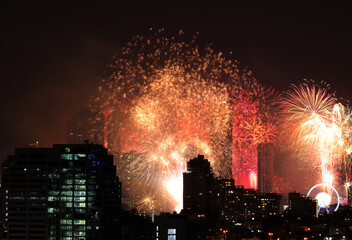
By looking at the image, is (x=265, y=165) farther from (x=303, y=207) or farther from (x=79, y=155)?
(x=79, y=155)

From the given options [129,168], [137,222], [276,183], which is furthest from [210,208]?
[276,183]

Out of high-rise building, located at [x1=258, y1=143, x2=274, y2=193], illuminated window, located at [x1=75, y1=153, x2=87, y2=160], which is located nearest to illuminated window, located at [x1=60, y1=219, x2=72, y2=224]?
illuminated window, located at [x1=75, y1=153, x2=87, y2=160]

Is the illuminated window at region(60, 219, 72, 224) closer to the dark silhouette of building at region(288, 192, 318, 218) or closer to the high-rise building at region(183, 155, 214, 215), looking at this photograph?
the high-rise building at region(183, 155, 214, 215)

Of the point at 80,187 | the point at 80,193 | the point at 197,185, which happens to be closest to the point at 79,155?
the point at 80,187

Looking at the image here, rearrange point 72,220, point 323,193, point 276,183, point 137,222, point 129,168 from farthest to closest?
point 276,183
point 323,193
point 129,168
point 137,222
point 72,220

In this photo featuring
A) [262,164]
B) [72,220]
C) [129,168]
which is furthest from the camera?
[262,164]

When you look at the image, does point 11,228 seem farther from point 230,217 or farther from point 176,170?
point 230,217
